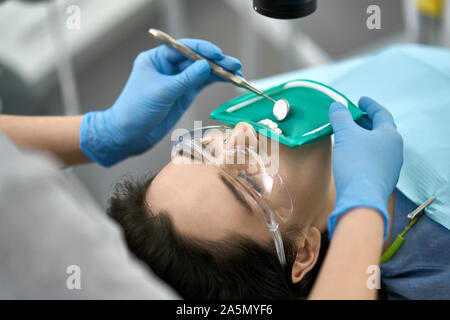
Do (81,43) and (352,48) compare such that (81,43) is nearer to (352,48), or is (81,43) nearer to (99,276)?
(352,48)

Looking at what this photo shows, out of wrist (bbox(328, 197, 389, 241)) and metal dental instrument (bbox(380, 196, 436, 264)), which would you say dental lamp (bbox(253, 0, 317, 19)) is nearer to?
wrist (bbox(328, 197, 389, 241))

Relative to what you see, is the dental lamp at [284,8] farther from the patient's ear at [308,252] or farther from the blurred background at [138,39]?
the blurred background at [138,39]

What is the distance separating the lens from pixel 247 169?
97cm

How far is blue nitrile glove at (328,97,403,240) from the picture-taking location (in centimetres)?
79

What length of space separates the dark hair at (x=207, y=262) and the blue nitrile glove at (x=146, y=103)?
0.33m

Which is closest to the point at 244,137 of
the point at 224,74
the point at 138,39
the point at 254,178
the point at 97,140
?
the point at 254,178

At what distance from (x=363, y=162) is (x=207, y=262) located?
351 millimetres

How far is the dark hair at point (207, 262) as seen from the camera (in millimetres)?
905

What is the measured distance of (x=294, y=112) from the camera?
3.37 ft

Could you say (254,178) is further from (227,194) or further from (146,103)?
(146,103)

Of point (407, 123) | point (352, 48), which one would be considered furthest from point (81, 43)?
point (407, 123)

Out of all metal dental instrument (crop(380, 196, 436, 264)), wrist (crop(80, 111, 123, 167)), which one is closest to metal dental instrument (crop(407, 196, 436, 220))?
metal dental instrument (crop(380, 196, 436, 264))

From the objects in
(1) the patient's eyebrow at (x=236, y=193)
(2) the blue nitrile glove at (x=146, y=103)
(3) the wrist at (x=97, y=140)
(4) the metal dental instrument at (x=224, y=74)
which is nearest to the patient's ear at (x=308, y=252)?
(1) the patient's eyebrow at (x=236, y=193)

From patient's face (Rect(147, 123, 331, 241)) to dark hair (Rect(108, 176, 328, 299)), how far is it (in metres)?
0.02
